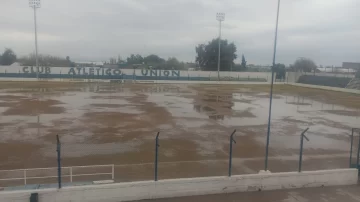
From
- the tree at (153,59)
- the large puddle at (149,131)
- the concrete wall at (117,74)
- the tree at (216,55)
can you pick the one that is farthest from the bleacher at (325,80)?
the tree at (153,59)

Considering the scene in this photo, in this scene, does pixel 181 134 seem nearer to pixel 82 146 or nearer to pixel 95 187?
pixel 82 146

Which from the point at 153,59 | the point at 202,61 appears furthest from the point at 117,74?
the point at 153,59

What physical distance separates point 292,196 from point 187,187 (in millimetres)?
2900

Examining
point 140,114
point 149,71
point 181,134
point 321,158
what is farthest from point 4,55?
point 321,158

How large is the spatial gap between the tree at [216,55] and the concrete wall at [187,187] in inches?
2991

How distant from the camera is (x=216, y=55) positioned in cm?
8494

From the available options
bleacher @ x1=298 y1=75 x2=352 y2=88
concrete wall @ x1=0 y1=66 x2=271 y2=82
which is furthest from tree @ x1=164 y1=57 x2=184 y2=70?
bleacher @ x1=298 y1=75 x2=352 y2=88

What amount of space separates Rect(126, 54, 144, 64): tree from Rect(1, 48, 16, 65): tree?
3751cm

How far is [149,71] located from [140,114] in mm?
46552

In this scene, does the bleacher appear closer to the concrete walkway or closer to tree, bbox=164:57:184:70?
tree, bbox=164:57:184:70

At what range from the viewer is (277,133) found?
1839 cm

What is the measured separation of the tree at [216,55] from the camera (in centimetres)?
8406

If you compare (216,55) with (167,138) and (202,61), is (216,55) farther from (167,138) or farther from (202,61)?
(167,138)

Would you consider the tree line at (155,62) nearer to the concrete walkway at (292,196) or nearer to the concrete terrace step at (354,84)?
the concrete terrace step at (354,84)
